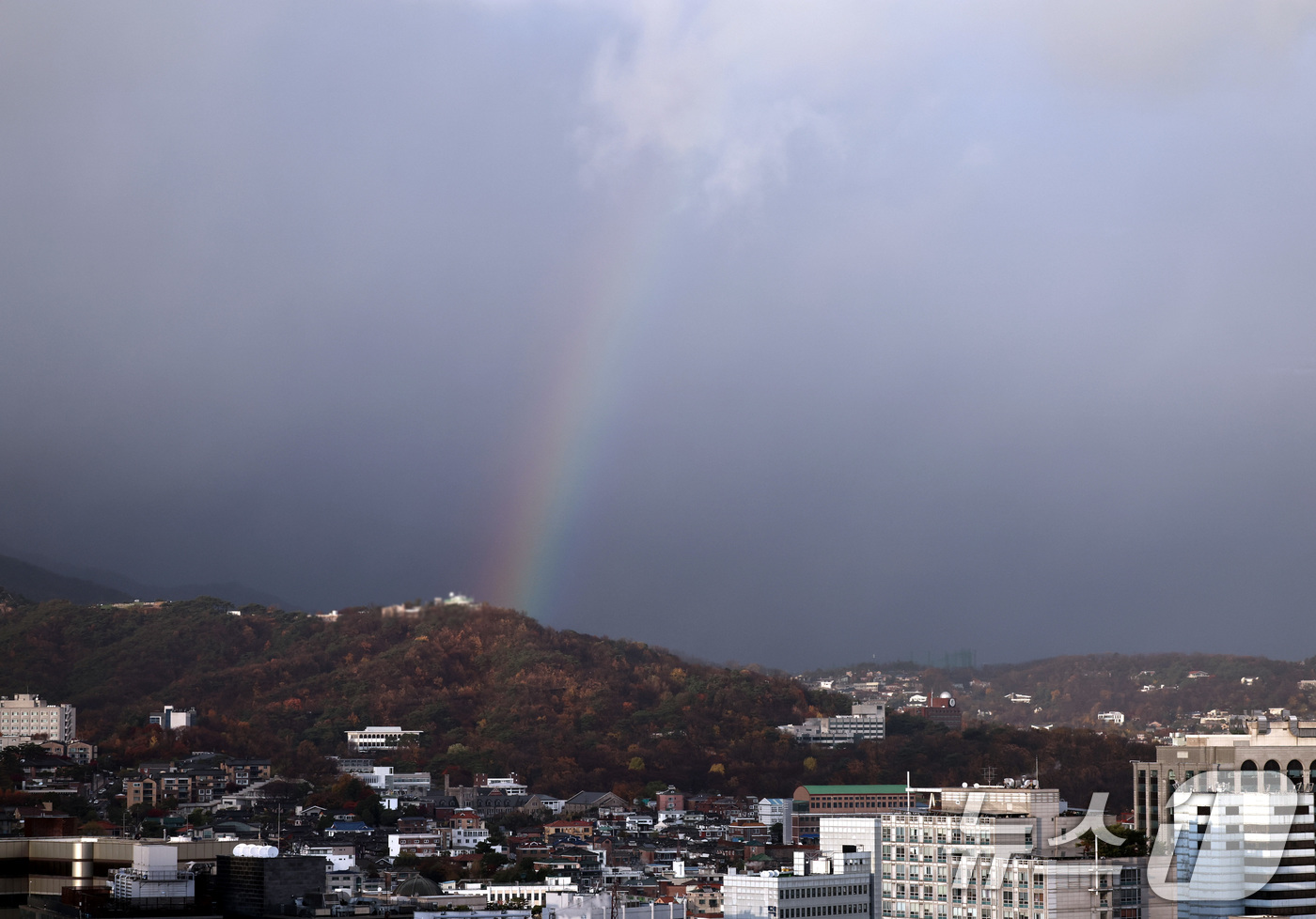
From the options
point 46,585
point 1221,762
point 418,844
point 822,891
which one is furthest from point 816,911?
point 46,585

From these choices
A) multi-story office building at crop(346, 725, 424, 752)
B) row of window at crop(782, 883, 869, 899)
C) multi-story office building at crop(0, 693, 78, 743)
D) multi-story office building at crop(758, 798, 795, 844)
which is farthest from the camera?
multi-story office building at crop(346, 725, 424, 752)

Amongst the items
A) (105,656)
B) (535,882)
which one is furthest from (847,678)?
(535,882)

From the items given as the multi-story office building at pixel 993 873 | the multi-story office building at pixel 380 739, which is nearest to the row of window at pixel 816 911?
the multi-story office building at pixel 993 873

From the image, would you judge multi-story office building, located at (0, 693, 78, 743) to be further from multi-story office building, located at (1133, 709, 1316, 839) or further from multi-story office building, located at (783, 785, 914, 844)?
multi-story office building, located at (1133, 709, 1316, 839)

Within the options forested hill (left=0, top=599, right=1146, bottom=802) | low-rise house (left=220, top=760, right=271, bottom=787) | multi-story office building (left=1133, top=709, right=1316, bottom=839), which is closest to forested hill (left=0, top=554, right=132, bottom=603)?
forested hill (left=0, top=599, right=1146, bottom=802)

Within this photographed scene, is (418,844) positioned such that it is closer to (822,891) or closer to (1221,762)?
(1221,762)

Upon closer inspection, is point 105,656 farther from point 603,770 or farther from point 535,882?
point 535,882
